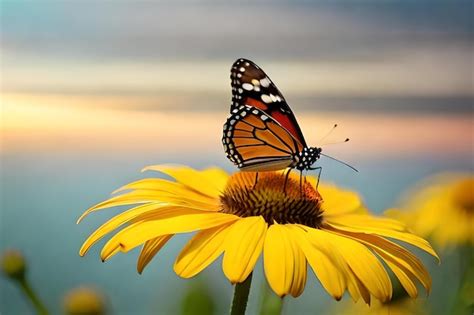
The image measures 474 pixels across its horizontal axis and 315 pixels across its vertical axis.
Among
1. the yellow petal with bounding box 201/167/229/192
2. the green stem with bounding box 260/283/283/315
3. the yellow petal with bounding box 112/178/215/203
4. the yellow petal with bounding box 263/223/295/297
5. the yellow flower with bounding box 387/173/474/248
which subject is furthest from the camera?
the yellow flower with bounding box 387/173/474/248

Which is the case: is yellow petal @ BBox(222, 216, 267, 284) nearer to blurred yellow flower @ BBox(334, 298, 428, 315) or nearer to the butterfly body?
the butterfly body

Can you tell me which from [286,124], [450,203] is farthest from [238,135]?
[450,203]

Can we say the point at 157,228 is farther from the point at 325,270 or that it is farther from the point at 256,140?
the point at 256,140

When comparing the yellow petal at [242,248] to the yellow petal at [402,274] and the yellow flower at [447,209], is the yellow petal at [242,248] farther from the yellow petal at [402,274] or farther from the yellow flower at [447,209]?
the yellow flower at [447,209]

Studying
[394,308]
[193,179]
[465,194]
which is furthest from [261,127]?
[465,194]

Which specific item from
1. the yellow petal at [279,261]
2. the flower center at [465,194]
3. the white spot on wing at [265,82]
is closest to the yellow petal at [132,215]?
the yellow petal at [279,261]

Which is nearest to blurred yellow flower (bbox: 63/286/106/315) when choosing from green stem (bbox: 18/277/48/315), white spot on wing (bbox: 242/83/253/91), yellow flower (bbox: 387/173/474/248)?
green stem (bbox: 18/277/48/315)
